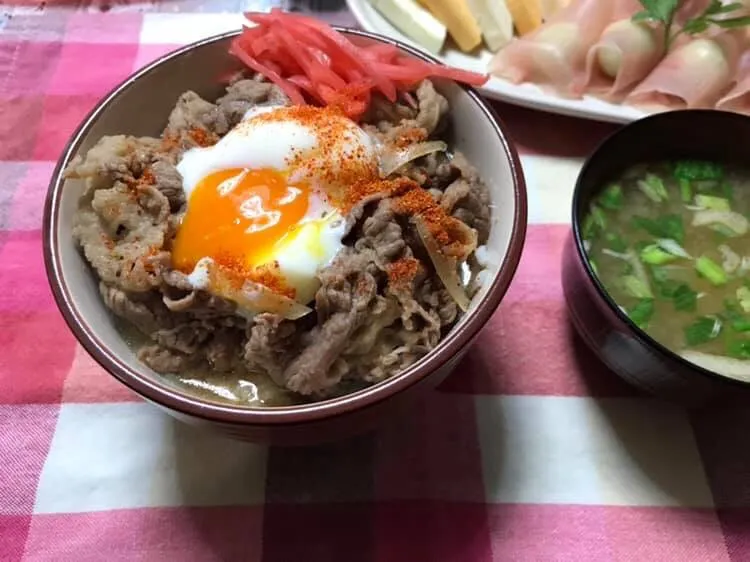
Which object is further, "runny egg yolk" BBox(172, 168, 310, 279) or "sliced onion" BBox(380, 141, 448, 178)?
"sliced onion" BBox(380, 141, 448, 178)

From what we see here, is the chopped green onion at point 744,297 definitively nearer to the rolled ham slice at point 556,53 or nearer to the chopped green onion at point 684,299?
the chopped green onion at point 684,299

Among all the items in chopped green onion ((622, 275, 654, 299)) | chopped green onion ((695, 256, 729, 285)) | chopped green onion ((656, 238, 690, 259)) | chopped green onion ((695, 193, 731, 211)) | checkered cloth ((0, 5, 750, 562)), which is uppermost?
chopped green onion ((695, 193, 731, 211))

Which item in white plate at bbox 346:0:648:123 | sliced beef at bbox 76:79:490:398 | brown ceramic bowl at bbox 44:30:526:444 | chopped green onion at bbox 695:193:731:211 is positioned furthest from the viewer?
white plate at bbox 346:0:648:123

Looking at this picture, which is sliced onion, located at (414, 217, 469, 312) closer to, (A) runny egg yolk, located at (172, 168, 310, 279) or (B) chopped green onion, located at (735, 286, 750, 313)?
(A) runny egg yolk, located at (172, 168, 310, 279)

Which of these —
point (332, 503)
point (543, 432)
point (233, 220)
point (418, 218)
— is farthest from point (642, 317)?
point (233, 220)

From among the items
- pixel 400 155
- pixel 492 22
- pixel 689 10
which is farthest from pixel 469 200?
pixel 689 10

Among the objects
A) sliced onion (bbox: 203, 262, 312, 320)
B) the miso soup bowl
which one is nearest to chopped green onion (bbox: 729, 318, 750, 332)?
the miso soup bowl

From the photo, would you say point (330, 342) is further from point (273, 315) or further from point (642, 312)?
point (642, 312)

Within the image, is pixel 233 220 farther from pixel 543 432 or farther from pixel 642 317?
pixel 642 317
